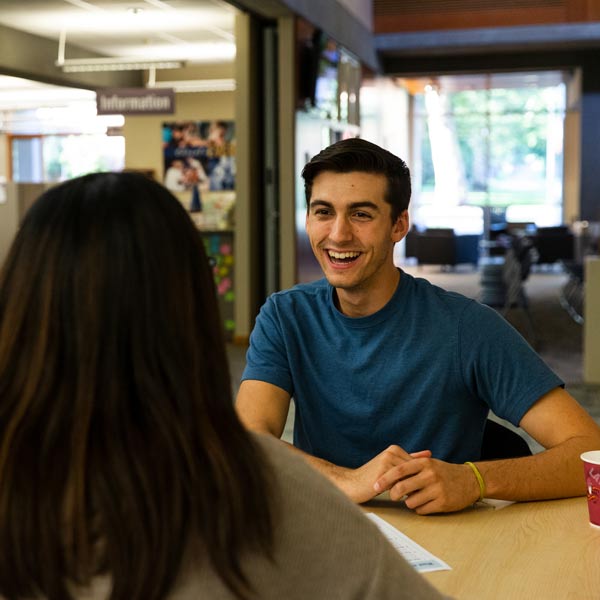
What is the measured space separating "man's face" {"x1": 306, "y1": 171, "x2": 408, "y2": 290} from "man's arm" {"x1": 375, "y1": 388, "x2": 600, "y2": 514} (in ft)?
1.56

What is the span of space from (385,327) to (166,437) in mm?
1292

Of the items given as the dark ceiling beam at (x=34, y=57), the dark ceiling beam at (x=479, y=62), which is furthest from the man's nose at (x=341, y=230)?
the dark ceiling beam at (x=479, y=62)

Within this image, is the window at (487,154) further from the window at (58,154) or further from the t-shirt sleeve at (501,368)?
the t-shirt sleeve at (501,368)

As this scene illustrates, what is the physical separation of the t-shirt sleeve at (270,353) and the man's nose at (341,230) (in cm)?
20

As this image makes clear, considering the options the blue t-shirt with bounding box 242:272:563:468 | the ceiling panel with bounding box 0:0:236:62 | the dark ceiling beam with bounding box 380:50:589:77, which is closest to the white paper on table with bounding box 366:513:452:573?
the blue t-shirt with bounding box 242:272:563:468

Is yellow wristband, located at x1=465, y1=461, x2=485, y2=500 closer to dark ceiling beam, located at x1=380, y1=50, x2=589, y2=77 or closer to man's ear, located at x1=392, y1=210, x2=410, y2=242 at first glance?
man's ear, located at x1=392, y1=210, x2=410, y2=242

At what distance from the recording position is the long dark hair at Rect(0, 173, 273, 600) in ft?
2.81

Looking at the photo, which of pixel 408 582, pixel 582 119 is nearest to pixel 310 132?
pixel 582 119

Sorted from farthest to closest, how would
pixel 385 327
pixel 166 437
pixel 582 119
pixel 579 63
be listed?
pixel 582 119 < pixel 579 63 < pixel 385 327 < pixel 166 437

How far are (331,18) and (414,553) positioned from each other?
9971mm

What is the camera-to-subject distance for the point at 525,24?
1291cm

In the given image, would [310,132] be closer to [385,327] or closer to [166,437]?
[385,327]

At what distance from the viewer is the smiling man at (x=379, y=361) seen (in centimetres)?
202

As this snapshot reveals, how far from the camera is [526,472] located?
6.12 ft
